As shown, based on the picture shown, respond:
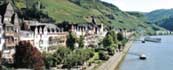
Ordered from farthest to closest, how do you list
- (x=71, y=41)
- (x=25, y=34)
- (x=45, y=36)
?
(x=71, y=41)
(x=45, y=36)
(x=25, y=34)

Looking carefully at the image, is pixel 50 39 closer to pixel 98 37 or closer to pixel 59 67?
pixel 59 67

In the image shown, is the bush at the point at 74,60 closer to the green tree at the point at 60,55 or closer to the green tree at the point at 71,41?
the green tree at the point at 60,55

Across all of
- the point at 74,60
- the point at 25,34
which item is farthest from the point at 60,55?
the point at 25,34

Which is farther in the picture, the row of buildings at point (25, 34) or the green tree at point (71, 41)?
the green tree at point (71, 41)

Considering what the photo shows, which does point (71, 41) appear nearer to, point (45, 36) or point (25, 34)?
point (45, 36)

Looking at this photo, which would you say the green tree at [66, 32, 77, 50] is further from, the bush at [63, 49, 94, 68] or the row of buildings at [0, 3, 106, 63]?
the bush at [63, 49, 94, 68]

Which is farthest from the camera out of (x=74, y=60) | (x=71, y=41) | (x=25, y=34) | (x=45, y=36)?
(x=71, y=41)

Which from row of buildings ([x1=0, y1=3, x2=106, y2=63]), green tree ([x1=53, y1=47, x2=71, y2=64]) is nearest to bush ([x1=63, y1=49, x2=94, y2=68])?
green tree ([x1=53, y1=47, x2=71, y2=64])

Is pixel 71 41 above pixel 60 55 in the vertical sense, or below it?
below

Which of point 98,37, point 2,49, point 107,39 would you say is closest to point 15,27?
point 2,49

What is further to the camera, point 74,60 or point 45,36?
point 45,36

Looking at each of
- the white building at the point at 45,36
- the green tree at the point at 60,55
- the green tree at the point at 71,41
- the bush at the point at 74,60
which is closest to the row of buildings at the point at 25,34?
the white building at the point at 45,36
